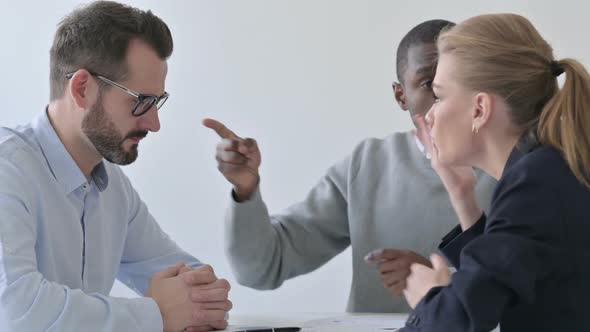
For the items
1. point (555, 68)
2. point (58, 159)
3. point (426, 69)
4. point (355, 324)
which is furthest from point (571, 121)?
point (58, 159)

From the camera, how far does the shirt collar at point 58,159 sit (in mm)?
1594

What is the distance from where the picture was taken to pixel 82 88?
1.67 meters

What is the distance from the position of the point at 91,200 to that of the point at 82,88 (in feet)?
0.71

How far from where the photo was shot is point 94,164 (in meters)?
1.70

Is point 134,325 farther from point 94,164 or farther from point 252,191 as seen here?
A: point 252,191

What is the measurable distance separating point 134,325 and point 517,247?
0.63m

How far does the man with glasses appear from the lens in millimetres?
1375

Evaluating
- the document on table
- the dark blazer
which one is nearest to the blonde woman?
the dark blazer

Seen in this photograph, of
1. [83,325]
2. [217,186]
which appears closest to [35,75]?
[217,186]

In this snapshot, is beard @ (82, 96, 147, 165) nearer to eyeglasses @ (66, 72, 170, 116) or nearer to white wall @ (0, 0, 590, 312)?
eyeglasses @ (66, 72, 170, 116)

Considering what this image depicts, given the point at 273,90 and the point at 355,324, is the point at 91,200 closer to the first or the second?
the point at 355,324

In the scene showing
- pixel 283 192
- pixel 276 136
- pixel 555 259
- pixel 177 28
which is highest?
pixel 177 28

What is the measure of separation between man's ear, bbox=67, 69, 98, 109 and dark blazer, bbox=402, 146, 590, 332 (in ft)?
2.68

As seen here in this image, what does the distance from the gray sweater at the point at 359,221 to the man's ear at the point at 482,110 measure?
65cm
